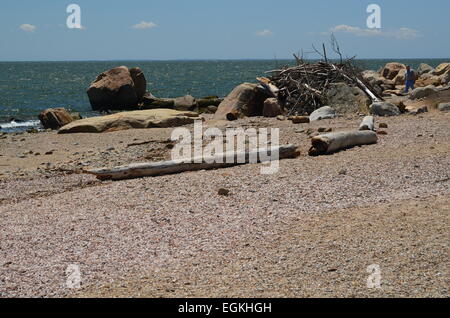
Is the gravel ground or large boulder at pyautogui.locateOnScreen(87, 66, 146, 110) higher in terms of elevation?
large boulder at pyautogui.locateOnScreen(87, 66, 146, 110)

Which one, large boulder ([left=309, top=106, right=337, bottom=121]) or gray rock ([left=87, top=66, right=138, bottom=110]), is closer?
large boulder ([left=309, top=106, right=337, bottom=121])

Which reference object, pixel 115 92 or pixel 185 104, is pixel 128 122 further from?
pixel 115 92

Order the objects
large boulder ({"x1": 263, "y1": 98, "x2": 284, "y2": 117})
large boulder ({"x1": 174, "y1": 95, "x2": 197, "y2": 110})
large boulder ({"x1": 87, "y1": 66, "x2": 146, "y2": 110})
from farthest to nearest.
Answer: large boulder ({"x1": 87, "y1": 66, "x2": 146, "y2": 110}), large boulder ({"x1": 174, "y1": 95, "x2": 197, "y2": 110}), large boulder ({"x1": 263, "y1": 98, "x2": 284, "y2": 117})

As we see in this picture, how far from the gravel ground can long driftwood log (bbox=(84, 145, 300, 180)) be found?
0.29m

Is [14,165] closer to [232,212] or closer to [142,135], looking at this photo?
[142,135]

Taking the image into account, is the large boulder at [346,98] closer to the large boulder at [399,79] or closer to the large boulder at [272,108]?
the large boulder at [272,108]

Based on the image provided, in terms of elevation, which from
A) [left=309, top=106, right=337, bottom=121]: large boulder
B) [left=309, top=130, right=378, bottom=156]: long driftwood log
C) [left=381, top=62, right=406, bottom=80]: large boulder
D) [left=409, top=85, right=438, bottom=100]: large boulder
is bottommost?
[left=309, top=130, right=378, bottom=156]: long driftwood log

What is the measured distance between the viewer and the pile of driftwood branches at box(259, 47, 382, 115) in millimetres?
18594

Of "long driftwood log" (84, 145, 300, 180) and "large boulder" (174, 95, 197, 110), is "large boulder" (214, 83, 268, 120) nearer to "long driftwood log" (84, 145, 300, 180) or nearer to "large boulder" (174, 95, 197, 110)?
"large boulder" (174, 95, 197, 110)

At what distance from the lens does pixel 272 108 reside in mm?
18547

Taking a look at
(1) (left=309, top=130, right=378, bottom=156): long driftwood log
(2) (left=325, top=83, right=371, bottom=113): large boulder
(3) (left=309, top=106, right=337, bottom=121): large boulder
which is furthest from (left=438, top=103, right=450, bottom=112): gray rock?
(1) (left=309, top=130, right=378, bottom=156): long driftwood log

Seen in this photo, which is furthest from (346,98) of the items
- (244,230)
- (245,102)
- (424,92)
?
(244,230)

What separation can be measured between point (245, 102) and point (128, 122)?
380 cm

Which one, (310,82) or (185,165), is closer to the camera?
(185,165)
